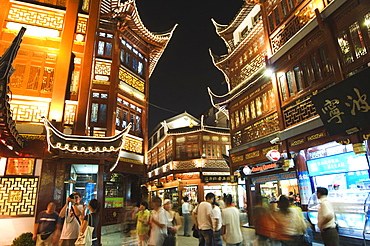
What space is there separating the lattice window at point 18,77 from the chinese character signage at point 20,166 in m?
3.28

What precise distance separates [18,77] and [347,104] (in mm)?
12498

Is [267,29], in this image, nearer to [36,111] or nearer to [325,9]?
[325,9]

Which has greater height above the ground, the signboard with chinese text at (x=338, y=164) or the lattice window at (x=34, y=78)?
the lattice window at (x=34, y=78)

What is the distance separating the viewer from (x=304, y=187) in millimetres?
9688

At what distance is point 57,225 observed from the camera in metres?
6.00

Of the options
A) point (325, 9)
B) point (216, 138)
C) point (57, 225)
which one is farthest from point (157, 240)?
point (216, 138)

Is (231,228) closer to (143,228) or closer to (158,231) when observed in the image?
(158,231)

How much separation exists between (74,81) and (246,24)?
1207cm

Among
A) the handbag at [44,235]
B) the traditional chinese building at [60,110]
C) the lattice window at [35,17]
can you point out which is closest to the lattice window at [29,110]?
the traditional chinese building at [60,110]

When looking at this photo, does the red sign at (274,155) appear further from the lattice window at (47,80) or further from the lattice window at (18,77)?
the lattice window at (18,77)

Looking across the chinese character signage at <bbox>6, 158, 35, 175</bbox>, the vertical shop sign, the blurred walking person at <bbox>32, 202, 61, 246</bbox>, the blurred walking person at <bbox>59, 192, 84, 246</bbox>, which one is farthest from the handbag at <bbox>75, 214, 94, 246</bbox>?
the vertical shop sign

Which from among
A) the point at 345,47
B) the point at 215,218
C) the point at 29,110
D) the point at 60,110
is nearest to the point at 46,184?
the point at 60,110

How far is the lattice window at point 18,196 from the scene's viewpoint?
841 centimetres

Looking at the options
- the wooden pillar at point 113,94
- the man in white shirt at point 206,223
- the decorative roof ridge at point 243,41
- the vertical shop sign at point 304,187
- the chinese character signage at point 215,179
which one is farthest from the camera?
the chinese character signage at point 215,179
